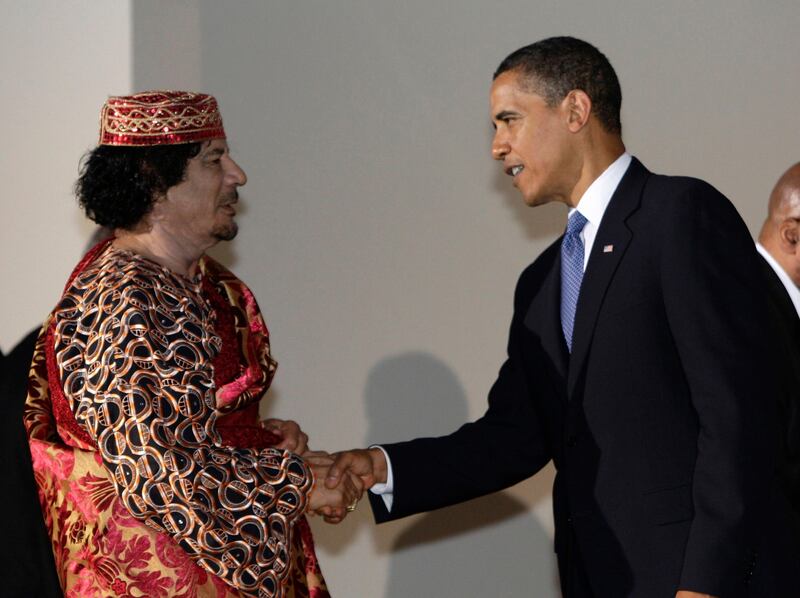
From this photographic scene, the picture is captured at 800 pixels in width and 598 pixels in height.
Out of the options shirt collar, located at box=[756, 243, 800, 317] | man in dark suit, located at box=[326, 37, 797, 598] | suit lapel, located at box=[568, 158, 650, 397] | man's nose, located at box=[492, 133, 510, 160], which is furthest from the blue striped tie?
shirt collar, located at box=[756, 243, 800, 317]

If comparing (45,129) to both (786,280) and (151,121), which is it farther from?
(786,280)

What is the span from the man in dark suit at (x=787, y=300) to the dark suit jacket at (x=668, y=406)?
162 mm

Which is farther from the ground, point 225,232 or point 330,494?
point 225,232

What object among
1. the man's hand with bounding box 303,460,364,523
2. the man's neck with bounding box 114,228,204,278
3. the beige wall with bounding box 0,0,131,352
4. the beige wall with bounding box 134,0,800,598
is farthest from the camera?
the beige wall with bounding box 134,0,800,598

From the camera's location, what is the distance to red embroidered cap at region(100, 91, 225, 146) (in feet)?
8.94

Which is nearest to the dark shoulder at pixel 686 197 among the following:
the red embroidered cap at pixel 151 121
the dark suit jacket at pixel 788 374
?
the dark suit jacket at pixel 788 374

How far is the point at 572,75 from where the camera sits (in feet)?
9.43

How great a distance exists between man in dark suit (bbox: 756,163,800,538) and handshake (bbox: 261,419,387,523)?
0.99 metres

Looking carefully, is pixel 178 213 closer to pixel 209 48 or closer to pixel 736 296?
pixel 736 296

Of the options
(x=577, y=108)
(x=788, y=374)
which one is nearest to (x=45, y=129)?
(x=577, y=108)

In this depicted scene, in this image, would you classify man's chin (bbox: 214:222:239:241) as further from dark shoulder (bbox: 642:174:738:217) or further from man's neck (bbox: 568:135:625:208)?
dark shoulder (bbox: 642:174:738:217)

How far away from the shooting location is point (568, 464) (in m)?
2.72

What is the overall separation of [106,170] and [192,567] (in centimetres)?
86

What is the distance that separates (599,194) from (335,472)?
90 cm
